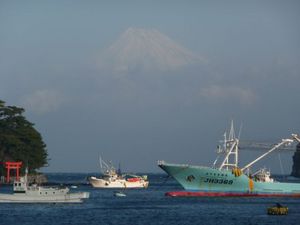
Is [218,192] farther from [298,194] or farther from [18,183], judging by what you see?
[18,183]

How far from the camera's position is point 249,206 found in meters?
137

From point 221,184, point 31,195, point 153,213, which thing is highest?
point 221,184

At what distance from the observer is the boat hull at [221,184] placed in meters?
156

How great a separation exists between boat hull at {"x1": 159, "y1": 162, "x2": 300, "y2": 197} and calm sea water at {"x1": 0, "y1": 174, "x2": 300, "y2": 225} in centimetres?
543

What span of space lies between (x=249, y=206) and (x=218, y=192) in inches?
856

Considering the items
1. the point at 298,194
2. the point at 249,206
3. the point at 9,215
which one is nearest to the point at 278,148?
the point at 298,194

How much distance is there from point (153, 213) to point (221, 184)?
118 ft

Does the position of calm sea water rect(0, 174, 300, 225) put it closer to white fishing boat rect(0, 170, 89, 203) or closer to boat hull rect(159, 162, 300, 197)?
white fishing boat rect(0, 170, 89, 203)

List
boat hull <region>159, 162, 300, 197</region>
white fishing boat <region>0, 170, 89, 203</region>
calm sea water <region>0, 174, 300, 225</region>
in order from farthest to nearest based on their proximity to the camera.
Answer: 1. boat hull <region>159, 162, 300, 197</region>
2. white fishing boat <region>0, 170, 89, 203</region>
3. calm sea water <region>0, 174, 300, 225</region>

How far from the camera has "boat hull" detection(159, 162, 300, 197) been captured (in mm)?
155750

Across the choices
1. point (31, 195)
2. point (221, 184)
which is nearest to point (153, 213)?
point (31, 195)

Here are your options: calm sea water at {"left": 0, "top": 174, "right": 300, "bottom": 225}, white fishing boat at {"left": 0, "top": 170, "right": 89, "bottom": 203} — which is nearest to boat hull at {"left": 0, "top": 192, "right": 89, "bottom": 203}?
white fishing boat at {"left": 0, "top": 170, "right": 89, "bottom": 203}

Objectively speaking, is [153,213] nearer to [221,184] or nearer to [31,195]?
[31,195]

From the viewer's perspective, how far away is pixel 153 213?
12300 cm
